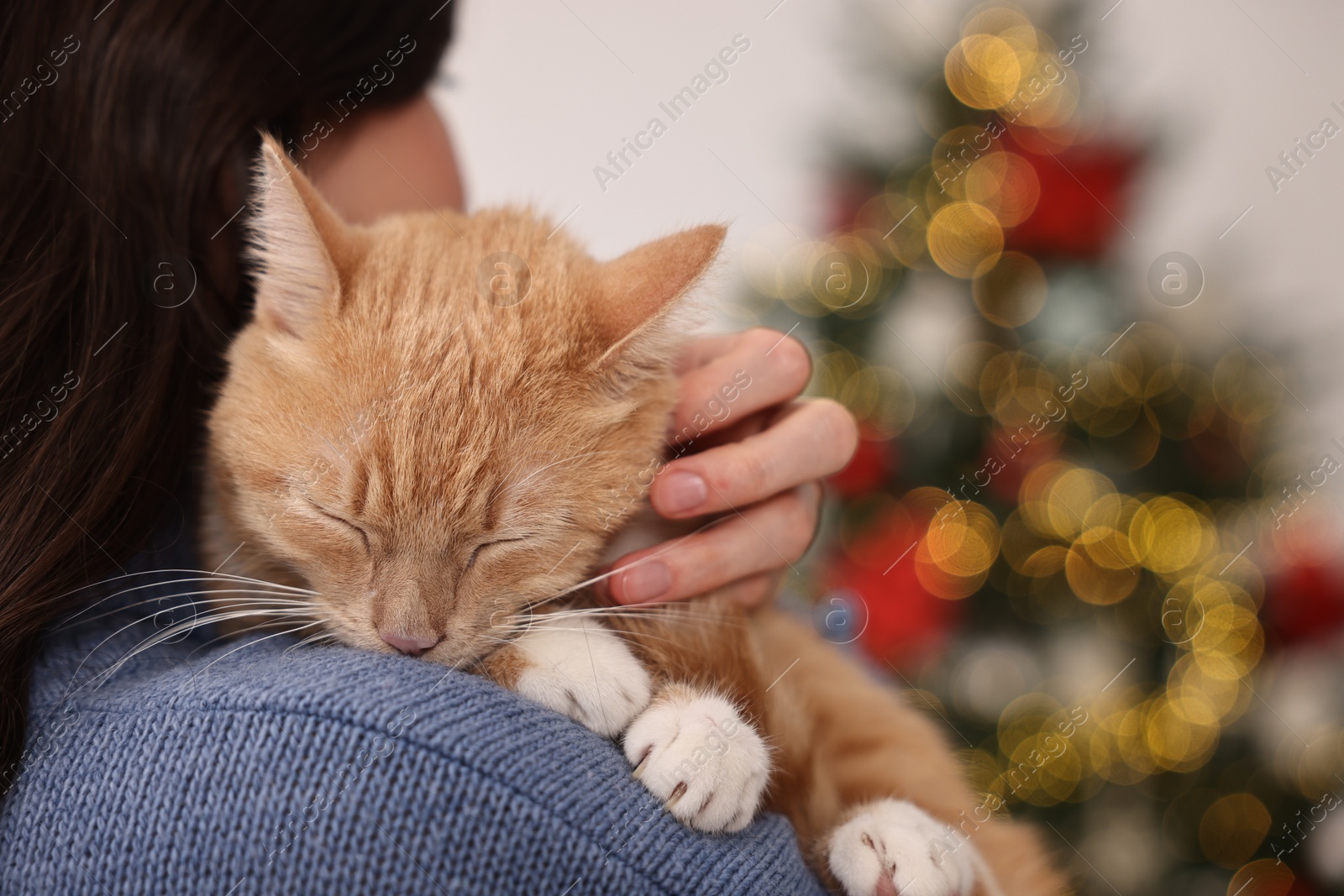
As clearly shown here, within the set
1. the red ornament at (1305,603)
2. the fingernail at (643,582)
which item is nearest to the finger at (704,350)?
the fingernail at (643,582)

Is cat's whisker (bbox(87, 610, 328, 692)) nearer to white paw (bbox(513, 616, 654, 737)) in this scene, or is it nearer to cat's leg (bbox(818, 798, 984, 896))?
white paw (bbox(513, 616, 654, 737))

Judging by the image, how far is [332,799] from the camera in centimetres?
65

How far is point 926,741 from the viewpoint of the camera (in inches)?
54.2

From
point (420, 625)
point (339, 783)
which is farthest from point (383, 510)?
point (339, 783)

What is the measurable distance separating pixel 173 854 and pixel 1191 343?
2537mm

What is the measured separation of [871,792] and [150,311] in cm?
126

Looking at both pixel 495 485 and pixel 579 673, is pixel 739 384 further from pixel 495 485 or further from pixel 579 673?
pixel 579 673

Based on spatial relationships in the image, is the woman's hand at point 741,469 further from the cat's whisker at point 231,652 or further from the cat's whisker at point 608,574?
the cat's whisker at point 231,652

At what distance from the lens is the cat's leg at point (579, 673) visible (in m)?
0.91

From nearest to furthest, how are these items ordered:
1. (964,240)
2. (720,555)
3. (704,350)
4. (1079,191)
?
(720,555) < (704,350) < (1079,191) < (964,240)

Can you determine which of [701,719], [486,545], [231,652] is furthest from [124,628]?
[701,719]

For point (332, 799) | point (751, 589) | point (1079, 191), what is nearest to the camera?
point (332, 799)

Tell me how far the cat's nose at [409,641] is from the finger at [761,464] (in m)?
0.35

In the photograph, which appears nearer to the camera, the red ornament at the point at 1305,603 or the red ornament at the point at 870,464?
the red ornament at the point at 1305,603
